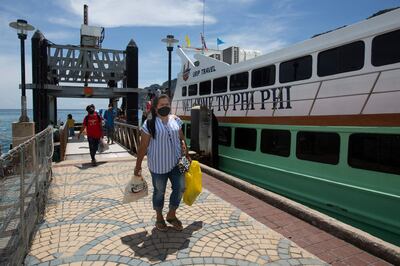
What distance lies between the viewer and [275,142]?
845 centimetres

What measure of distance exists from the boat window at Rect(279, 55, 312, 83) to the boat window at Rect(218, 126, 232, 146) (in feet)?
9.82

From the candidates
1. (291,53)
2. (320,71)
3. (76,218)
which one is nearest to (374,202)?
(320,71)

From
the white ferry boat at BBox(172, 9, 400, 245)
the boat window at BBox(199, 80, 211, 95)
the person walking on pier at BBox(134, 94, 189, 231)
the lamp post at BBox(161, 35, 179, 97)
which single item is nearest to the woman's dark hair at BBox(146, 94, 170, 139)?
the person walking on pier at BBox(134, 94, 189, 231)

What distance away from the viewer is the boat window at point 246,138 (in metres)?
9.35

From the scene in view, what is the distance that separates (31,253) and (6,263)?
928mm

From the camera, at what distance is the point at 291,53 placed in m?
7.91

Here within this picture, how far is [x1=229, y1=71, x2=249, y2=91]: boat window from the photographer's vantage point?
9.56m

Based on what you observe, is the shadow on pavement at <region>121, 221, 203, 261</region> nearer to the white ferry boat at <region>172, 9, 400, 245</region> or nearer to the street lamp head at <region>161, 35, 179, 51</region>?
the white ferry boat at <region>172, 9, 400, 245</region>

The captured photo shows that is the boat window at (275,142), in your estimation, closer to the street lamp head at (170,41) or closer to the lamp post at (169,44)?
the lamp post at (169,44)

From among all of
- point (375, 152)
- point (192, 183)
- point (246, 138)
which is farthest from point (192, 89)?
point (192, 183)

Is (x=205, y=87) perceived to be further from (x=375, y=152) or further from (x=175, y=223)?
(x=175, y=223)

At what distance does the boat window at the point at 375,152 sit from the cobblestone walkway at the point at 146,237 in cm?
257

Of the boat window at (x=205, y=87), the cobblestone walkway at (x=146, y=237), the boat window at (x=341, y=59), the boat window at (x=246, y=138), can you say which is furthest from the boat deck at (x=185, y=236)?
the boat window at (x=205, y=87)

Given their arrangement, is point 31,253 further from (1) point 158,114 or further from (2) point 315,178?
(2) point 315,178
